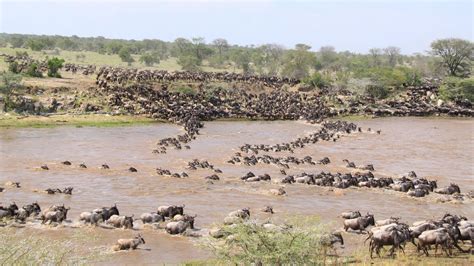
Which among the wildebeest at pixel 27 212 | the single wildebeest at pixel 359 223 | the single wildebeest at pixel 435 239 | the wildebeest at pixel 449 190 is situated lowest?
the wildebeest at pixel 27 212

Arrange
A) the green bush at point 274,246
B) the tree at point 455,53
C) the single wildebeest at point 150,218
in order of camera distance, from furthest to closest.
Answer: the tree at point 455,53
the single wildebeest at point 150,218
the green bush at point 274,246

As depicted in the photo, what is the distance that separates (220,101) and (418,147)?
2504 cm

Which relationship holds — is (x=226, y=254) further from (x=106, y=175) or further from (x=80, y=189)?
(x=106, y=175)

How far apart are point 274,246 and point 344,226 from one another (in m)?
8.55

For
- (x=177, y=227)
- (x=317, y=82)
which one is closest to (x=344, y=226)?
(x=177, y=227)

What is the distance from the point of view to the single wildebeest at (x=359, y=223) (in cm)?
1956

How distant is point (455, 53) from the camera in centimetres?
8662

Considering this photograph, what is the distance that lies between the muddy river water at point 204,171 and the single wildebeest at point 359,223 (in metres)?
0.93

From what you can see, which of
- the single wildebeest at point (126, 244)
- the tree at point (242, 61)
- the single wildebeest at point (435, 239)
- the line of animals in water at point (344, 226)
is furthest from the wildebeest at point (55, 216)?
the tree at point (242, 61)

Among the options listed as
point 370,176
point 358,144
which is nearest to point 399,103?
point 358,144

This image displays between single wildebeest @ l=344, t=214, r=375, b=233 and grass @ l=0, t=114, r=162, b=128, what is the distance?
1299 inches

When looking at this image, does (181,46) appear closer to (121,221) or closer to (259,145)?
(259,145)

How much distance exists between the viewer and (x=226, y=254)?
12.5m

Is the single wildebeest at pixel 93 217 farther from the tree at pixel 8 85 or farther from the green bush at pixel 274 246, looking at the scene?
the tree at pixel 8 85
